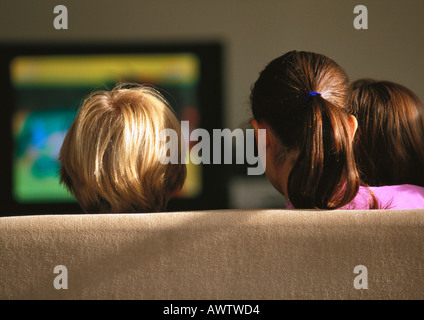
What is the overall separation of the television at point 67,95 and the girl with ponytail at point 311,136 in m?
2.65

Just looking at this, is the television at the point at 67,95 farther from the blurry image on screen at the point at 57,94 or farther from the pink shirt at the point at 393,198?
the pink shirt at the point at 393,198

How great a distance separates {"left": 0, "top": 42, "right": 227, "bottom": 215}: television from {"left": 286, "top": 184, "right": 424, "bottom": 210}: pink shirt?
8.78 feet

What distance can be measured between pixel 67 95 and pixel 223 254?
3.36 meters

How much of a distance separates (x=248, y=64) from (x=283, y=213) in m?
3.16

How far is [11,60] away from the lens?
A: 12.7 ft

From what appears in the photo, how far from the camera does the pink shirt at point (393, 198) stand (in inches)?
42.4

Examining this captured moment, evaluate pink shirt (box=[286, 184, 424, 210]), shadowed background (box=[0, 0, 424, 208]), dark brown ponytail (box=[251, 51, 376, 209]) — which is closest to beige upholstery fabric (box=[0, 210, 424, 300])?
dark brown ponytail (box=[251, 51, 376, 209])

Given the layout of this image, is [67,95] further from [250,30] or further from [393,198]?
[393,198]

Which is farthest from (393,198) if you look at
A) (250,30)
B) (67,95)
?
(67,95)

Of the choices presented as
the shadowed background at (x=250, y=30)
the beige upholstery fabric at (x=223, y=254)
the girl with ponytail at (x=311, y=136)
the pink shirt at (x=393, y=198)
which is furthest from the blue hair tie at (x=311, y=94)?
the shadowed background at (x=250, y=30)

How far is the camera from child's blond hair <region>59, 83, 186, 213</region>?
1056 millimetres

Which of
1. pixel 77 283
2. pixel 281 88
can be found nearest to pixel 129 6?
pixel 281 88

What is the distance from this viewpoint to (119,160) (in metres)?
1.05
